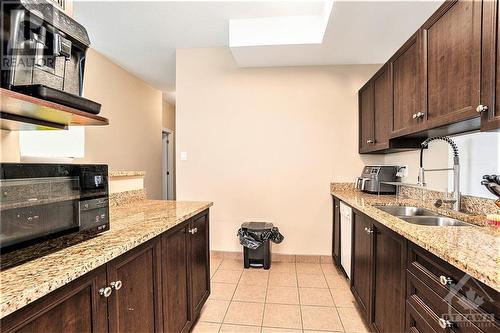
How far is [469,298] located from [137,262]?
1.26 meters

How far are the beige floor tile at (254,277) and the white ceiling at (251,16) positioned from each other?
2.53 metres

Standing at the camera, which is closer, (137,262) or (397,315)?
(137,262)

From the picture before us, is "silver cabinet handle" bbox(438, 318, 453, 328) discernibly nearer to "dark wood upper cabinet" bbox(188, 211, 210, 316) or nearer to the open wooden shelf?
"dark wood upper cabinet" bbox(188, 211, 210, 316)

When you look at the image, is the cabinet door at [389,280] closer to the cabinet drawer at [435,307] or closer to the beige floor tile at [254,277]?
the cabinet drawer at [435,307]

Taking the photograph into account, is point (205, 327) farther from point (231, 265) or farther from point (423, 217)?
point (423, 217)

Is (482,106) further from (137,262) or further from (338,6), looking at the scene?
(137,262)

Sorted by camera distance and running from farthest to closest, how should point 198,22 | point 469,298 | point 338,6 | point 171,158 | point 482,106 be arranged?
1. point 171,158
2. point 198,22
3. point 338,6
4. point 482,106
5. point 469,298

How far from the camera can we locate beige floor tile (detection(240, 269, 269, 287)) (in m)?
2.56

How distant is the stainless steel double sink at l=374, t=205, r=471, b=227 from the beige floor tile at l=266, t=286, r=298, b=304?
1163 mm

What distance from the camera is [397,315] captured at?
130 centimetres

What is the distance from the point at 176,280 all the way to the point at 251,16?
2.60 m

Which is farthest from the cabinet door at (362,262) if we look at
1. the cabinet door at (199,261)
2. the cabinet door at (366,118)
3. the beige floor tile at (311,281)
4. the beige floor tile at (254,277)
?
the cabinet door at (199,261)

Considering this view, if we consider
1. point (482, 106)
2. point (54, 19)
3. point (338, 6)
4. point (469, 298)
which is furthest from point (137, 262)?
point (338, 6)

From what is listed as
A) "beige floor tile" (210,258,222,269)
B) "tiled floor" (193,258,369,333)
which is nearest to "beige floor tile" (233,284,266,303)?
"tiled floor" (193,258,369,333)
